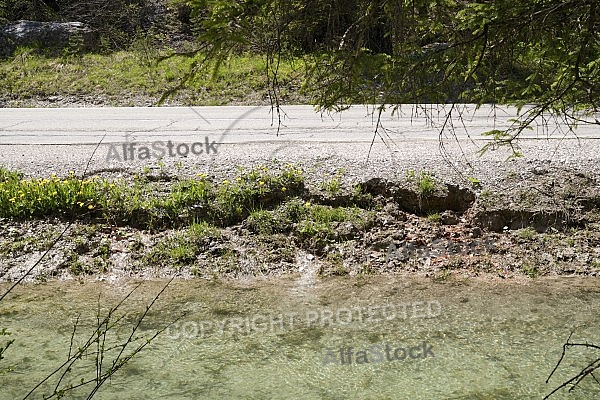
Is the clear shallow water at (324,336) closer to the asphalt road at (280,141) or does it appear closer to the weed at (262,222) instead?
the weed at (262,222)

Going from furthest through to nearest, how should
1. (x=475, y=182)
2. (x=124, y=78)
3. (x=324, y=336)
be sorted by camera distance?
1. (x=124, y=78)
2. (x=475, y=182)
3. (x=324, y=336)

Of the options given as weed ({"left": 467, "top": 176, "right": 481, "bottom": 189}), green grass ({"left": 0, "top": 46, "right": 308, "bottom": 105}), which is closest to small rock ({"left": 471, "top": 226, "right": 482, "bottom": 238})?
weed ({"left": 467, "top": 176, "right": 481, "bottom": 189})

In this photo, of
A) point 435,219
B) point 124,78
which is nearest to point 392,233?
point 435,219

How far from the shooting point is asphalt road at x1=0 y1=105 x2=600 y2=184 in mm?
9227

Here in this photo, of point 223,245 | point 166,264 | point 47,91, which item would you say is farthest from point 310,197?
point 47,91

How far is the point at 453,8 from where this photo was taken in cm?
525

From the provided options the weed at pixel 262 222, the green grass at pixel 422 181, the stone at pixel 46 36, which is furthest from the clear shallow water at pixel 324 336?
the stone at pixel 46 36

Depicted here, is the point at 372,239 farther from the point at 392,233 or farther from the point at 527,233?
the point at 527,233

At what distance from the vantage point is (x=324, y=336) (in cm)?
634

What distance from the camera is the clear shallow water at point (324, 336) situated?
213 inches

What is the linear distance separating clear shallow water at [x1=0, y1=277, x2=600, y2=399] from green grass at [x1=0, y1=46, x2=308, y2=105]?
7.23 m

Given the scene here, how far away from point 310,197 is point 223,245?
3.92ft

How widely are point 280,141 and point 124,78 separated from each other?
6754 millimetres

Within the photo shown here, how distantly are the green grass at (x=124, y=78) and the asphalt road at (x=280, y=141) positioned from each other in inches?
81.6
